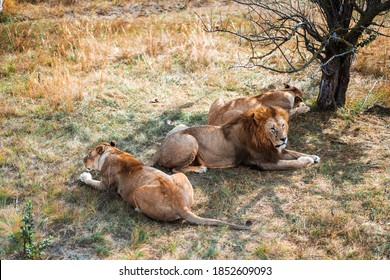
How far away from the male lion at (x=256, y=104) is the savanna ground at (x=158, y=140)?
0.28 meters

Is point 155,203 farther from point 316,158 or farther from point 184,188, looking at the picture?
point 316,158

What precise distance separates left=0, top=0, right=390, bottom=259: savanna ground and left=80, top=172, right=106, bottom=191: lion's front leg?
105 mm

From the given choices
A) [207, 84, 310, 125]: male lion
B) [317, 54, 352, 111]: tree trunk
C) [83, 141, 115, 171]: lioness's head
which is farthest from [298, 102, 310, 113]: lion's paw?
[83, 141, 115, 171]: lioness's head

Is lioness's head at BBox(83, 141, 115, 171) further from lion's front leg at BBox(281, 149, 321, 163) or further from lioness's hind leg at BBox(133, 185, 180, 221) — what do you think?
lion's front leg at BBox(281, 149, 321, 163)

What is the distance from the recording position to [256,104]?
8305 mm

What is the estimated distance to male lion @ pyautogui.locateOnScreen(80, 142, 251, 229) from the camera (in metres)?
6.00

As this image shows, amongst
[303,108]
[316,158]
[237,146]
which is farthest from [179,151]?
[303,108]

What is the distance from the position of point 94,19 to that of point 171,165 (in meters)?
7.96

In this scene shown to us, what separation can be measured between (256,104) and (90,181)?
2.77 metres

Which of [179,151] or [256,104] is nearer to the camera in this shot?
[179,151]

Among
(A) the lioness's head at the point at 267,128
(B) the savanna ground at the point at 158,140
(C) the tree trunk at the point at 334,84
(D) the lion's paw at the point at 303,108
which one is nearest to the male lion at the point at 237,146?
(A) the lioness's head at the point at 267,128

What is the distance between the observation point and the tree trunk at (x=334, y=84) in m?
8.85

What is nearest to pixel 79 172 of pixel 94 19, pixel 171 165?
pixel 171 165
